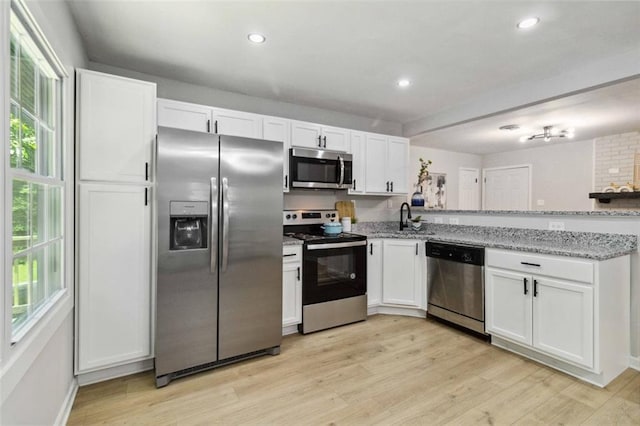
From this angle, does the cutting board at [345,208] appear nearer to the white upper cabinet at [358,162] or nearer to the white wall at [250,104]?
the white upper cabinet at [358,162]

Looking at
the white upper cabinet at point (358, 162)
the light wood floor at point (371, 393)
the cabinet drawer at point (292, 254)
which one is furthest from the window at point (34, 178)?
the white upper cabinet at point (358, 162)

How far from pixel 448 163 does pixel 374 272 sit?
150 inches

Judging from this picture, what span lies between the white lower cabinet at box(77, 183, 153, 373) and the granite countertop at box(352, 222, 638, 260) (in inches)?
87.0

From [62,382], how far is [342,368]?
1.77 meters

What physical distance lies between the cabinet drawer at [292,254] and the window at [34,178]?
160 cm

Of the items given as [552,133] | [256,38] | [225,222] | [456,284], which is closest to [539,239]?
[456,284]

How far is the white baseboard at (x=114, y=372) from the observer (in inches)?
85.0

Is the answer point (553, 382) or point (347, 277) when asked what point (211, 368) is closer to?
point (347, 277)

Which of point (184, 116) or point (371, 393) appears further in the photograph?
point (184, 116)

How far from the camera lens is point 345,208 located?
392 centimetres

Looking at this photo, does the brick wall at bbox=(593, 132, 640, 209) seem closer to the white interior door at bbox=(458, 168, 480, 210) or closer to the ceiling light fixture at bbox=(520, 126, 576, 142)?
the ceiling light fixture at bbox=(520, 126, 576, 142)

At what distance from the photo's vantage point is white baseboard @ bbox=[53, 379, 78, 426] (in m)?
1.72

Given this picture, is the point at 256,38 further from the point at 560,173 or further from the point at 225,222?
the point at 560,173

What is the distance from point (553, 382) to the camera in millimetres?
2229
